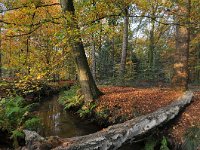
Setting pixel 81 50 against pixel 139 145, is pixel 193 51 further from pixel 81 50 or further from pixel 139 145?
pixel 139 145

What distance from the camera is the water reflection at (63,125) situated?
9.20 metres

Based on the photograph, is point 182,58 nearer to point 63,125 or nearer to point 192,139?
point 192,139

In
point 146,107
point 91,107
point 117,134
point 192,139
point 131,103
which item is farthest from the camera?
point 91,107

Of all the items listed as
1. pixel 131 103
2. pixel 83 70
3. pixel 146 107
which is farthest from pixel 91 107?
pixel 146 107

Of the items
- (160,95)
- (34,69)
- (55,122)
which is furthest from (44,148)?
(160,95)

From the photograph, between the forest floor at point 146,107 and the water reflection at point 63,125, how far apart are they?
3.03ft

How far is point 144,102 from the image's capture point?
30.9 ft

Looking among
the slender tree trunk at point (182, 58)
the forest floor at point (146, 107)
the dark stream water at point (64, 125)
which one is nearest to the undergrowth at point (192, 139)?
the forest floor at point (146, 107)

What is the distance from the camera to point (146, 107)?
29.5ft

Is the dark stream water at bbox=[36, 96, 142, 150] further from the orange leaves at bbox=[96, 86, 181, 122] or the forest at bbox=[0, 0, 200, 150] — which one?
the orange leaves at bbox=[96, 86, 181, 122]

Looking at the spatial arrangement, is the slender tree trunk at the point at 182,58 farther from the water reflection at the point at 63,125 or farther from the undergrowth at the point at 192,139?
the water reflection at the point at 63,125

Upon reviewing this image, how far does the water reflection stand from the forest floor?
923mm

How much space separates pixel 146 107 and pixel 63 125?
3778 millimetres

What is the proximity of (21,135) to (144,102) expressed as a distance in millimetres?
4828
